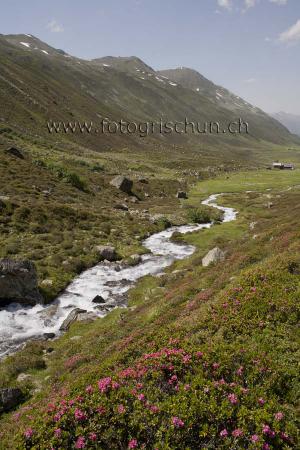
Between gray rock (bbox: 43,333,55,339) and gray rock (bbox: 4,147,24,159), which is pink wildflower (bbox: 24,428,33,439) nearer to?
gray rock (bbox: 43,333,55,339)

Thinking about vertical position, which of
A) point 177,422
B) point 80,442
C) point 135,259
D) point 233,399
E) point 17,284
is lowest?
point 135,259

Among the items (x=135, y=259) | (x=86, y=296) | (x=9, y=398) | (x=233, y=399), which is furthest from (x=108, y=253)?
(x=233, y=399)

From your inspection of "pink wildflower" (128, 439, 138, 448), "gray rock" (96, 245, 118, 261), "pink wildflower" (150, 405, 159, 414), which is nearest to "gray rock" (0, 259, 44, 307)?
"gray rock" (96, 245, 118, 261)

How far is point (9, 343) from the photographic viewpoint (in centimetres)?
2242

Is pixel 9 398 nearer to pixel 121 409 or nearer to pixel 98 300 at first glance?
pixel 121 409

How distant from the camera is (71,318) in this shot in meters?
25.3

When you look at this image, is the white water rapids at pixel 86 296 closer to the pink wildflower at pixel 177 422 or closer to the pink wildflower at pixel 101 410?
the pink wildflower at pixel 101 410

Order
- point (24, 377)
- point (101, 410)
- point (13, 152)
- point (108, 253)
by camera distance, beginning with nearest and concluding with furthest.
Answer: point (101, 410) < point (24, 377) < point (108, 253) < point (13, 152)

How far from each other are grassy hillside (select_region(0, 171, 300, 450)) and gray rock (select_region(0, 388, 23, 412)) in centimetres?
90

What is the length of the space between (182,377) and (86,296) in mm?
19125

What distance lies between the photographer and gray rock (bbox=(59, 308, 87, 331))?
24419mm

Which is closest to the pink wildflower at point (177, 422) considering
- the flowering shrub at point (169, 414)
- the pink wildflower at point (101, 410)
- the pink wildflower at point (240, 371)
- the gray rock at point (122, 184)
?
the flowering shrub at point (169, 414)

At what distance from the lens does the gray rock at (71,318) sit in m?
24.4

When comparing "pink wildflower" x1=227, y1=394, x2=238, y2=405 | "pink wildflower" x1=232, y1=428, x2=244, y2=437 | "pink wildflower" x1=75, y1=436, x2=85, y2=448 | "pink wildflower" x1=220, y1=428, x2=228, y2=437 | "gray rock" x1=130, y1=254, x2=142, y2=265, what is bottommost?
"gray rock" x1=130, y1=254, x2=142, y2=265
